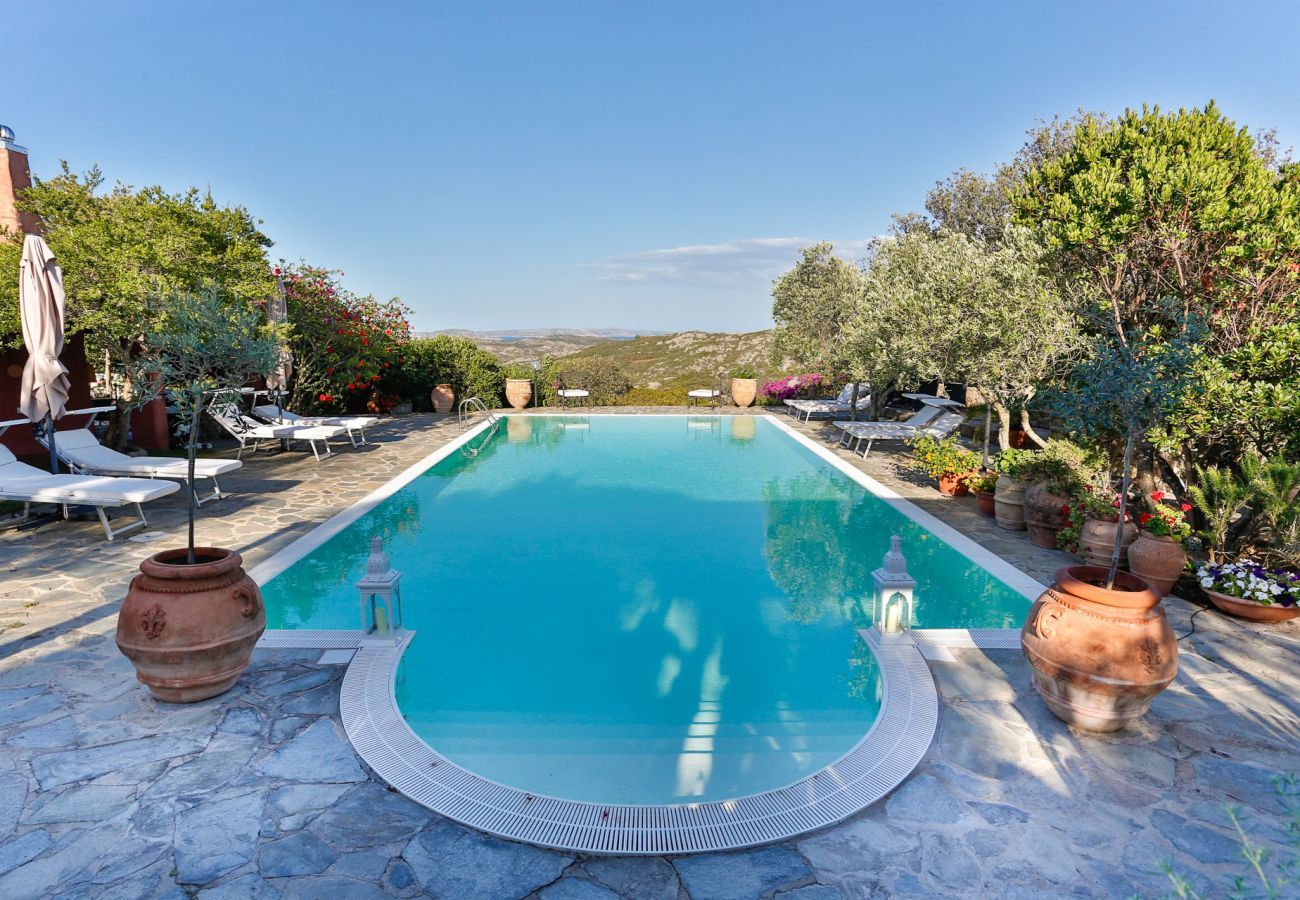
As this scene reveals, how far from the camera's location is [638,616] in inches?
252

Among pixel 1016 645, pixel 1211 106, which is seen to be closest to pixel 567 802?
pixel 1016 645

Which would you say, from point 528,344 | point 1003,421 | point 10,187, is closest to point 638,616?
point 1003,421

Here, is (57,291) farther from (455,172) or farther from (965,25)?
(455,172)

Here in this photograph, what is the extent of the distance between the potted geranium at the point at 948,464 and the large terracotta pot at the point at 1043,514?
244 cm

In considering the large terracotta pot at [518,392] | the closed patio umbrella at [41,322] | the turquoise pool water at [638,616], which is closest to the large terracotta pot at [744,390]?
the large terracotta pot at [518,392]

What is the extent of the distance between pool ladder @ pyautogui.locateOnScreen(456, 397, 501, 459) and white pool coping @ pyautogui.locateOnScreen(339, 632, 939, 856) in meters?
10.7

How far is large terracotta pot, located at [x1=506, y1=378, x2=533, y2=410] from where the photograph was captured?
21.8 m

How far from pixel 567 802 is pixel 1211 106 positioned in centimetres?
893

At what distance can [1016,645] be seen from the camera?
211 inches

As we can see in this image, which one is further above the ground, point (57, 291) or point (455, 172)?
point (455, 172)

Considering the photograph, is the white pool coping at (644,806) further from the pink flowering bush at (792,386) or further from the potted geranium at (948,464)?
the pink flowering bush at (792,386)

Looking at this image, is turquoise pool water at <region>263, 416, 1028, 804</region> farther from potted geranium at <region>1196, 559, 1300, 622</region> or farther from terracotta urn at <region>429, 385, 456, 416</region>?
terracotta urn at <region>429, 385, 456, 416</region>

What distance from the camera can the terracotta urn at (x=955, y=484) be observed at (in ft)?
34.4

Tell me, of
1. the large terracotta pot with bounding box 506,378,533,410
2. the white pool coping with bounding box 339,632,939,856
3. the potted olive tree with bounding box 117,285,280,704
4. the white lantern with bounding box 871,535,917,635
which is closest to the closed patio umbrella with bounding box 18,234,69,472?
the potted olive tree with bounding box 117,285,280,704
